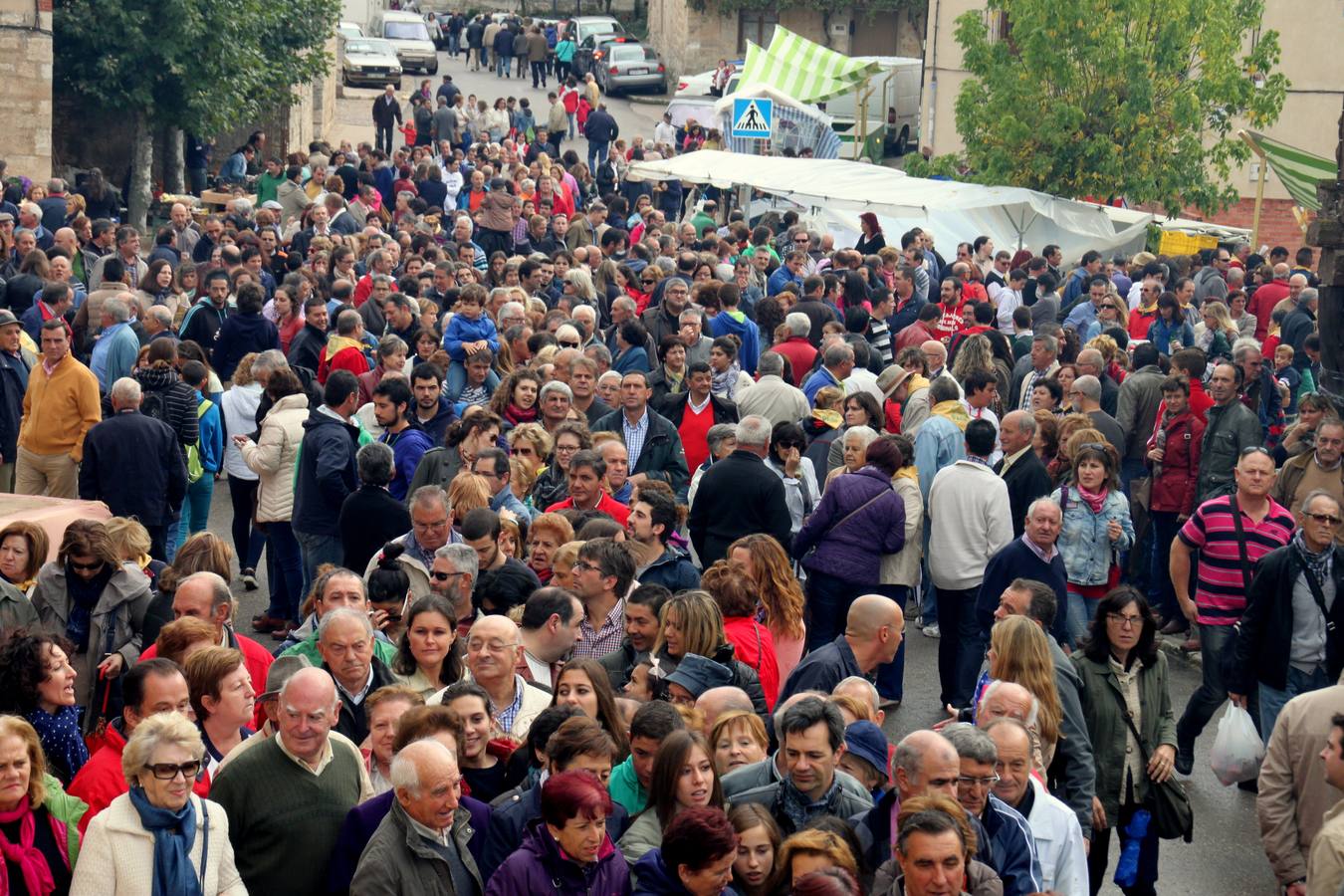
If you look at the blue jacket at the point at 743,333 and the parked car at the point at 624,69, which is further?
the parked car at the point at 624,69

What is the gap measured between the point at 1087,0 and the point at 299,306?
15006 mm

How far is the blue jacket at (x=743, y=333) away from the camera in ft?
47.6

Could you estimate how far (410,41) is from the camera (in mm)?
46844

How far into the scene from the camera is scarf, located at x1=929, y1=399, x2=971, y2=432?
1148 centimetres

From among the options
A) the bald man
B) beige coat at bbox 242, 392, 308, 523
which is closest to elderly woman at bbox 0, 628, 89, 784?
the bald man

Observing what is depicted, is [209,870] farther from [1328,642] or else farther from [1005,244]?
[1005,244]

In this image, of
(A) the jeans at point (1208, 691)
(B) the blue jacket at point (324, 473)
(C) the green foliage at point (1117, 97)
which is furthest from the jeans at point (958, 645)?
(C) the green foliage at point (1117, 97)

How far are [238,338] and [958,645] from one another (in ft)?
20.8

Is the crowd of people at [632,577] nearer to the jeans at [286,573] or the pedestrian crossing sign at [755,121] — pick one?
the jeans at [286,573]

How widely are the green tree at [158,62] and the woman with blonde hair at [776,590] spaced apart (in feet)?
65.3

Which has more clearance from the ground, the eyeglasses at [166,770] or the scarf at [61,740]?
the eyeglasses at [166,770]

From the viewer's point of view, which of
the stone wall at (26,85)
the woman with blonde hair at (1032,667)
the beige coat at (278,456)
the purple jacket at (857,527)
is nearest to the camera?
the woman with blonde hair at (1032,667)

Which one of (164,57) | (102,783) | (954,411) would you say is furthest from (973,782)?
(164,57)

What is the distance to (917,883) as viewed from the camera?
5215 mm
